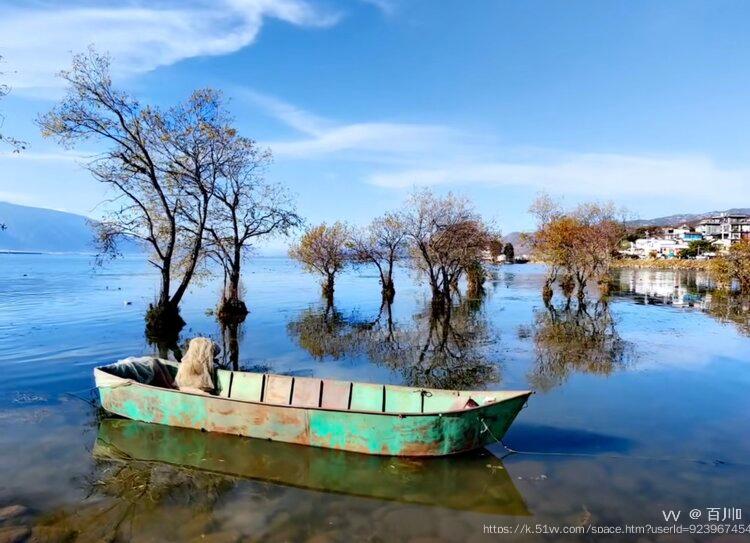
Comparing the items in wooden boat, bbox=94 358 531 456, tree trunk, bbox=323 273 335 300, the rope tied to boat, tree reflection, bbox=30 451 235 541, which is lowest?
tree reflection, bbox=30 451 235 541

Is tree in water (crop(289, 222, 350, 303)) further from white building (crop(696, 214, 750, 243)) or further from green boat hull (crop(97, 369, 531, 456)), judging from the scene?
white building (crop(696, 214, 750, 243))

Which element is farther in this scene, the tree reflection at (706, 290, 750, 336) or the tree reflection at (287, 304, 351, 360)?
the tree reflection at (706, 290, 750, 336)

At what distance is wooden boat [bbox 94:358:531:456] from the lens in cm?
969

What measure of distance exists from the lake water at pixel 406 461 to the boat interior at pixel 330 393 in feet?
4.01

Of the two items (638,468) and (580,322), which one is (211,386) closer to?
(638,468)

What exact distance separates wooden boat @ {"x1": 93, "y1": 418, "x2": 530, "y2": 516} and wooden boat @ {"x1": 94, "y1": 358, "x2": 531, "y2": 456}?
29 centimetres

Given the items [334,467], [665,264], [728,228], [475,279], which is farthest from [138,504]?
[728,228]

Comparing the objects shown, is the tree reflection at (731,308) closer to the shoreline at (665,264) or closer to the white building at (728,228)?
the shoreline at (665,264)

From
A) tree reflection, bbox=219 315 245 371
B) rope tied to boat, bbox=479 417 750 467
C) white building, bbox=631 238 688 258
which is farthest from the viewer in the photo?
white building, bbox=631 238 688 258

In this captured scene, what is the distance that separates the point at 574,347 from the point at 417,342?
720 centimetres

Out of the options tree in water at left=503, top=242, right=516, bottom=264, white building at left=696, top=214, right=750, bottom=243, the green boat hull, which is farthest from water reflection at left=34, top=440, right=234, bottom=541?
white building at left=696, top=214, right=750, bottom=243

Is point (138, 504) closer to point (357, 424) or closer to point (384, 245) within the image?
point (357, 424)

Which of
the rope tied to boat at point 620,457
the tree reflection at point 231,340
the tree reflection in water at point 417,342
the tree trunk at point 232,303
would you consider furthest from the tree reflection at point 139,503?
the tree trunk at point 232,303

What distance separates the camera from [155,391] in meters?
11.3
